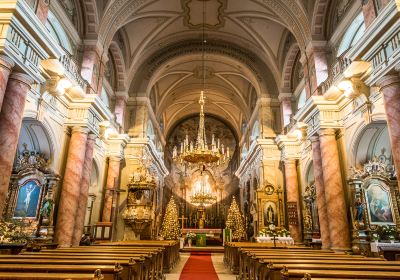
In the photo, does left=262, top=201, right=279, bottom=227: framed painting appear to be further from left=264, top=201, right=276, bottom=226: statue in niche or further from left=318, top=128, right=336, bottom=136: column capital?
left=318, top=128, right=336, bottom=136: column capital

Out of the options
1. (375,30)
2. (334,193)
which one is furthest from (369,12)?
(334,193)

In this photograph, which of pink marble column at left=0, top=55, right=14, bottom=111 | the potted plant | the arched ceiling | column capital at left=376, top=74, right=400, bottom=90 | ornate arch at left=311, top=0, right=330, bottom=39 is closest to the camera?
pink marble column at left=0, top=55, right=14, bottom=111

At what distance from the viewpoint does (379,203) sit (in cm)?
898

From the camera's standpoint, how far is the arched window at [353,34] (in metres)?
9.04

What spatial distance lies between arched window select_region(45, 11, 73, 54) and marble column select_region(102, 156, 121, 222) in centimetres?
504

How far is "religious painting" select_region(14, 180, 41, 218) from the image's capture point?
9148 mm

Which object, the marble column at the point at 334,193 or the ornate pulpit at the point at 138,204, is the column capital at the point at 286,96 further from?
the ornate pulpit at the point at 138,204

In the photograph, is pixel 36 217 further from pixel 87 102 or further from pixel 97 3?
pixel 97 3

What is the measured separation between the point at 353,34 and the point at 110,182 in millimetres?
10502

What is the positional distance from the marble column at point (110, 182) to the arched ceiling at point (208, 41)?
404 cm

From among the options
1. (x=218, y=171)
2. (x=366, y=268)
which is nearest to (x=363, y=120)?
(x=366, y=268)

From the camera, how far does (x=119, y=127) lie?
14.1 m

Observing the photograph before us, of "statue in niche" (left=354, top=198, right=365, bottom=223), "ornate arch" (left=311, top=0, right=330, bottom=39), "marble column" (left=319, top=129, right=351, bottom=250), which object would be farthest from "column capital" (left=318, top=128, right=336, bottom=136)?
"ornate arch" (left=311, top=0, right=330, bottom=39)

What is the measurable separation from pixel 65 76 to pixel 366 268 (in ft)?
27.1
